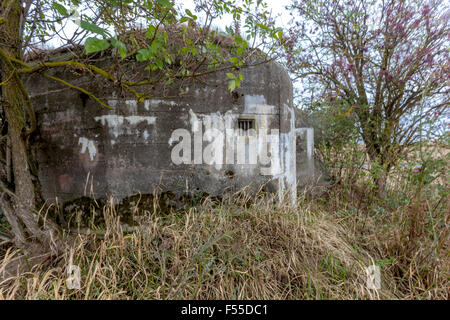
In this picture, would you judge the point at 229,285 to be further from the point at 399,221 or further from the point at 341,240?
the point at 399,221

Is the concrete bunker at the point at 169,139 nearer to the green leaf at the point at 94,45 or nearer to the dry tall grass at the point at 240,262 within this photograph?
the dry tall grass at the point at 240,262

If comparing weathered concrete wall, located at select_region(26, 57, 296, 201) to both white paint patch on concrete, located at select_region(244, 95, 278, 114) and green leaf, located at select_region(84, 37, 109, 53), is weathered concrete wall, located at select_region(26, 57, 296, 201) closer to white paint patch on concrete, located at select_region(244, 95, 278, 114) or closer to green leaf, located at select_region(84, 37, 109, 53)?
white paint patch on concrete, located at select_region(244, 95, 278, 114)

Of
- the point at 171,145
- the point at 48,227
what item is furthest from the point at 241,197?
the point at 48,227

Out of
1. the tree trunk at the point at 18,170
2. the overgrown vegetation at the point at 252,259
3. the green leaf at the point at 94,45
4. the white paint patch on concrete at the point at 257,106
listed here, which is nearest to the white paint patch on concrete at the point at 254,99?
the white paint patch on concrete at the point at 257,106

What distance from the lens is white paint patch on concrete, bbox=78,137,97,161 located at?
312 centimetres

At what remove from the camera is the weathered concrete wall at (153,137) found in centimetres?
308

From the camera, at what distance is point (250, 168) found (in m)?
3.17

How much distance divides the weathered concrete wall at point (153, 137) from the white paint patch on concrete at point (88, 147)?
14mm

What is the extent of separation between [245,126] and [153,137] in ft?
4.31

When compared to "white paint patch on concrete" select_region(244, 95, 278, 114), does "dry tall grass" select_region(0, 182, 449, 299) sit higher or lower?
lower

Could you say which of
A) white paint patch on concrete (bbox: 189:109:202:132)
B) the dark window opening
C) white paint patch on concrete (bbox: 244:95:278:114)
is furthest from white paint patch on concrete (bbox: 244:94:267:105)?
white paint patch on concrete (bbox: 189:109:202:132)

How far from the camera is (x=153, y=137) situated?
10.1ft

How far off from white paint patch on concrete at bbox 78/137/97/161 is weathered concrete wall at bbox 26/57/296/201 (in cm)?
1

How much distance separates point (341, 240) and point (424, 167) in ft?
3.78
